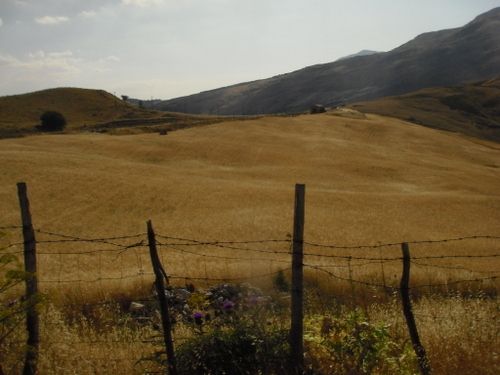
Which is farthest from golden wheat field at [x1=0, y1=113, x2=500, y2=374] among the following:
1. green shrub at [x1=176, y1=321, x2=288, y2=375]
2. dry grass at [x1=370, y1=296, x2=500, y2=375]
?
green shrub at [x1=176, y1=321, x2=288, y2=375]

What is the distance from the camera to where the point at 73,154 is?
4978 centimetres

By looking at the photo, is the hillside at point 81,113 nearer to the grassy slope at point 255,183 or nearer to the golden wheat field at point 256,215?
the grassy slope at point 255,183

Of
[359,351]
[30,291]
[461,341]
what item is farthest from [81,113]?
[359,351]

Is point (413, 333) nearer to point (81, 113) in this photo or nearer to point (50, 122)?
point (50, 122)

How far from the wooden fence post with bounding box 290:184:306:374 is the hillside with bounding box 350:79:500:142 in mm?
103182

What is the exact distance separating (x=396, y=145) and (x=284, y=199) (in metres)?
37.4

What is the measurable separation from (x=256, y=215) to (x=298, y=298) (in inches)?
995

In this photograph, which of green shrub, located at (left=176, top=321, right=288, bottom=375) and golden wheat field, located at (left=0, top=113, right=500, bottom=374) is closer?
green shrub, located at (left=176, top=321, right=288, bottom=375)

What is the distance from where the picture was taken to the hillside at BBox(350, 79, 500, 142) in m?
106

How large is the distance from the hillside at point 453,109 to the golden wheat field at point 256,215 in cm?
3453

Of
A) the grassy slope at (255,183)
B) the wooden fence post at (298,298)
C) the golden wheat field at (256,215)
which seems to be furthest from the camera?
the grassy slope at (255,183)

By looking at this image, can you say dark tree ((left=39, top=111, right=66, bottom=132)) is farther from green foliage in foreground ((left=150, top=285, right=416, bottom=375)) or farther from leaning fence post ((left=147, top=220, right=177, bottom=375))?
green foliage in foreground ((left=150, top=285, right=416, bottom=375))

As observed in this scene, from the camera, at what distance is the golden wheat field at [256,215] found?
25.6 ft

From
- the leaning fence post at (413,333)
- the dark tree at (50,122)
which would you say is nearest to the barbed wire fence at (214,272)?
the leaning fence post at (413,333)
